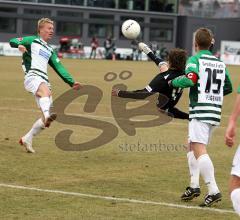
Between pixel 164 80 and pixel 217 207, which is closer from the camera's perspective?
pixel 217 207

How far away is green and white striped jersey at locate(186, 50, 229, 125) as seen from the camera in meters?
8.91

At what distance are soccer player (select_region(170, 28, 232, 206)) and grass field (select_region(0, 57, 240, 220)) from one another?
0.50 metres

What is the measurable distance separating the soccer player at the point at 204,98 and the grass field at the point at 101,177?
0.50 meters

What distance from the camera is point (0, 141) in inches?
561

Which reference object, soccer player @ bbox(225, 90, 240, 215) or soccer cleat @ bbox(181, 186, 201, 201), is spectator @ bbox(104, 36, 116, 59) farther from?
soccer player @ bbox(225, 90, 240, 215)

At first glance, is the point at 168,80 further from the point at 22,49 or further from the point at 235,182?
the point at 22,49

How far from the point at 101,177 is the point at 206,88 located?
2.74m

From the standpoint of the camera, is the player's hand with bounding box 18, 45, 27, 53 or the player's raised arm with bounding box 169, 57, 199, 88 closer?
the player's raised arm with bounding box 169, 57, 199, 88

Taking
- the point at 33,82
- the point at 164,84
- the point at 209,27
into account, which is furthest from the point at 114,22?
the point at 164,84

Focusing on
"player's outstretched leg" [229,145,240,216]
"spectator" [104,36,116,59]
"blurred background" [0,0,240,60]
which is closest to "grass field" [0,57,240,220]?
"player's outstretched leg" [229,145,240,216]

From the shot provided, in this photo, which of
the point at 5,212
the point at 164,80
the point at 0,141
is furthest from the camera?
the point at 0,141

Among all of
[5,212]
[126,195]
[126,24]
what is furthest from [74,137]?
[5,212]

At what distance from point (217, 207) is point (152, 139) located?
651cm

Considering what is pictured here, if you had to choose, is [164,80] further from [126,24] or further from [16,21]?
[16,21]
